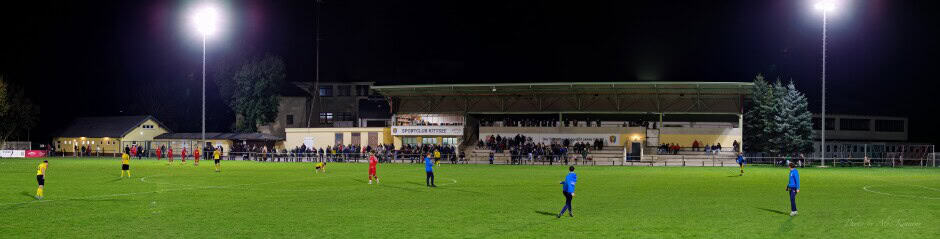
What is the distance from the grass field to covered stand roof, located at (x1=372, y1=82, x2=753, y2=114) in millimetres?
36633

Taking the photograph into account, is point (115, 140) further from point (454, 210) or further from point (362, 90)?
point (454, 210)

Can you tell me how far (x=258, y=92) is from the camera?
279 ft

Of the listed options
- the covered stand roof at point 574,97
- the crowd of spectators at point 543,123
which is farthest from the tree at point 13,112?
the crowd of spectators at point 543,123

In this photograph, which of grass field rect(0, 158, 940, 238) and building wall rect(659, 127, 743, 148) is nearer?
grass field rect(0, 158, 940, 238)

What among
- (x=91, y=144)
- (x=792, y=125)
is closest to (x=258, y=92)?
(x=91, y=144)

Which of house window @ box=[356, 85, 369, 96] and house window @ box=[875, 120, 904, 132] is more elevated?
house window @ box=[356, 85, 369, 96]

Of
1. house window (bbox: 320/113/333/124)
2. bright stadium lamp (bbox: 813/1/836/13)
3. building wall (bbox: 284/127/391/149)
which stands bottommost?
building wall (bbox: 284/127/391/149)

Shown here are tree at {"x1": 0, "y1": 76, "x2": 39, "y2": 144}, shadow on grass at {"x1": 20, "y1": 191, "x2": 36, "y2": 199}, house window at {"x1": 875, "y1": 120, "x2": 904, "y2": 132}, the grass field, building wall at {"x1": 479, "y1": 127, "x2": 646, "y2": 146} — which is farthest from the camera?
tree at {"x1": 0, "y1": 76, "x2": 39, "y2": 144}

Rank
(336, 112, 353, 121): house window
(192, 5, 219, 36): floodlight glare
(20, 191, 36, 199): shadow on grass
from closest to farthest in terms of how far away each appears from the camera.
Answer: (20, 191, 36, 199): shadow on grass
(192, 5, 219, 36): floodlight glare
(336, 112, 353, 121): house window

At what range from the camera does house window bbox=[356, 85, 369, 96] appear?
83.9m

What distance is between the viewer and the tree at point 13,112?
82.9 m

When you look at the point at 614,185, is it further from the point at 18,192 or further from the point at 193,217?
the point at 18,192

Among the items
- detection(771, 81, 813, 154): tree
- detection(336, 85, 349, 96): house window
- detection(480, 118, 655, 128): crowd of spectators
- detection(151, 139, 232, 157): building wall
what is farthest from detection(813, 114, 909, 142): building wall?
detection(151, 139, 232, 157): building wall

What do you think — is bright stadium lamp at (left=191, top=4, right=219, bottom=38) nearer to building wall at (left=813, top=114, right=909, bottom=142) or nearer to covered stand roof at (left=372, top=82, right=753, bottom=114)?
covered stand roof at (left=372, top=82, right=753, bottom=114)
